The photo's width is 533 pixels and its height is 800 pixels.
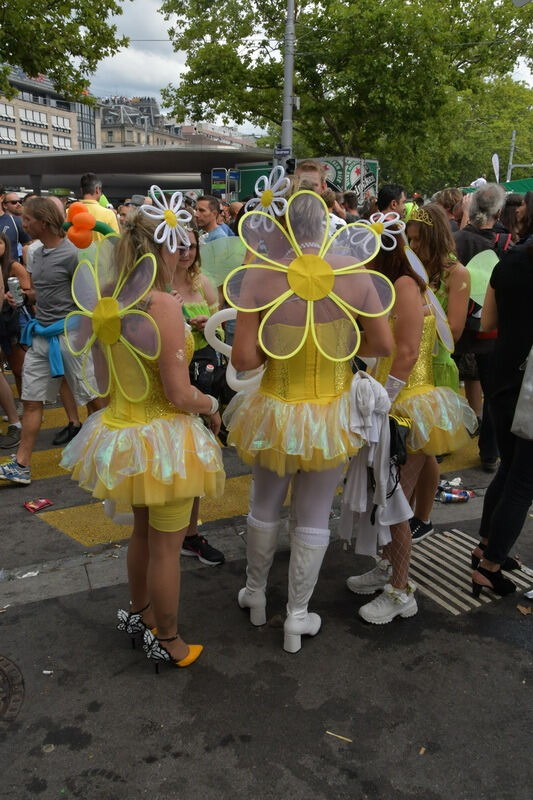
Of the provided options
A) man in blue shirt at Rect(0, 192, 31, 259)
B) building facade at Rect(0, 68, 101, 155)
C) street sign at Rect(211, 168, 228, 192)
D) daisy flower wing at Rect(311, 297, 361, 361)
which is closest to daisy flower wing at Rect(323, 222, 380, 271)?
daisy flower wing at Rect(311, 297, 361, 361)

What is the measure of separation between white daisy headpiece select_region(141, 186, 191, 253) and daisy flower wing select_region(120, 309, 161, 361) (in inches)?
11.1

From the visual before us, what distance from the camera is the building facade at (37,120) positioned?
333 ft

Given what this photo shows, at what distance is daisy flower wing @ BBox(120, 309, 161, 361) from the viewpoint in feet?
7.27

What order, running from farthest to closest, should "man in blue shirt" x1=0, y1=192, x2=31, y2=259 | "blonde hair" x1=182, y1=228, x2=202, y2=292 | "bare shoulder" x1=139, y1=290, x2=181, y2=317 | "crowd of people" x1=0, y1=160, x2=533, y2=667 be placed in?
"man in blue shirt" x1=0, y1=192, x2=31, y2=259 < "blonde hair" x1=182, y1=228, x2=202, y2=292 < "crowd of people" x1=0, y1=160, x2=533, y2=667 < "bare shoulder" x1=139, y1=290, x2=181, y2=317

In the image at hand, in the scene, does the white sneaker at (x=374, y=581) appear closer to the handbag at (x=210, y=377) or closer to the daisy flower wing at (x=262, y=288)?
the handbag at (x=210, y=377)

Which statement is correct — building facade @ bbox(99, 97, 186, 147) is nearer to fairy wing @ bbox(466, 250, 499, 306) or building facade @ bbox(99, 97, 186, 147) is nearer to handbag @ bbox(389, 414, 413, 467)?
fairy wing @ bbox(466, 250, 499, 306)

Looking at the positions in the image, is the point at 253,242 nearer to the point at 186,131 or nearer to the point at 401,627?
the point at 401,627

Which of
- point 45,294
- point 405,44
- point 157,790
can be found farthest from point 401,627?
point 405,44

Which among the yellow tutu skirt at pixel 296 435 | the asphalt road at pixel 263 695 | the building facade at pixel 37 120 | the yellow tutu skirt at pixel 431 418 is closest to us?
the asphalt road at pixel 263 695

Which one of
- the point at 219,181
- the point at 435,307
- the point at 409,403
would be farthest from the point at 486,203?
the point at 219,181

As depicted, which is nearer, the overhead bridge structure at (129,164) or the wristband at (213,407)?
the wristband at (213,407)

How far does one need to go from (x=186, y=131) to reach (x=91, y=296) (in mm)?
166066

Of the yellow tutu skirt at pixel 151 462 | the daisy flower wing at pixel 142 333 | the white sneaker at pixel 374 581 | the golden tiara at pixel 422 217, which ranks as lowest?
the white sneaker at pixel 374 581

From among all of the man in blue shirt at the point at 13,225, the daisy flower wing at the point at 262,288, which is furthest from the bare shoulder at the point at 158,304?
the man in blue shirt at the point at 13,225
